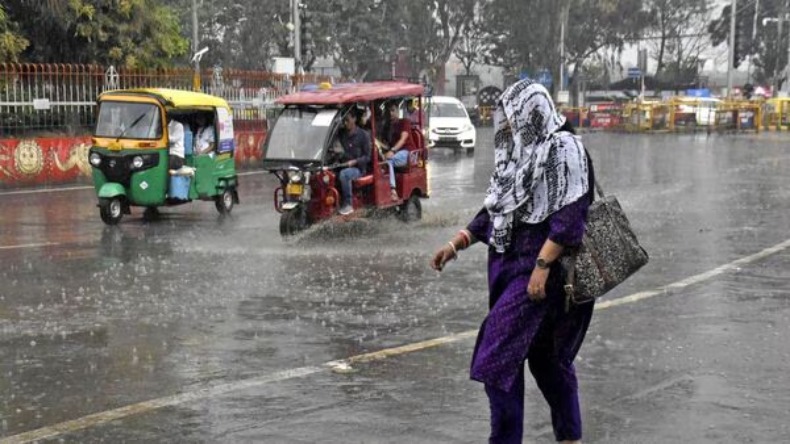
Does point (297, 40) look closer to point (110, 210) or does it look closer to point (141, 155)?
point (141, 155)

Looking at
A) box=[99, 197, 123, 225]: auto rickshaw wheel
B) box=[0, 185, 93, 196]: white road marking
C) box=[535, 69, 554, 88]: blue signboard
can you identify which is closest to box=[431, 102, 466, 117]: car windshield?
box=[0, 185, 93, 196]: white road marking

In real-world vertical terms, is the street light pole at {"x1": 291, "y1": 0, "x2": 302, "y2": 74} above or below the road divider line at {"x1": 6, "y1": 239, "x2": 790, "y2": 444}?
above

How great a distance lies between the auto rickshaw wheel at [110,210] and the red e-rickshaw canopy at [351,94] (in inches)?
111

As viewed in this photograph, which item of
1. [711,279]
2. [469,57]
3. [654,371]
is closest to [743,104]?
[469,57]

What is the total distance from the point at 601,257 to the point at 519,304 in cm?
41

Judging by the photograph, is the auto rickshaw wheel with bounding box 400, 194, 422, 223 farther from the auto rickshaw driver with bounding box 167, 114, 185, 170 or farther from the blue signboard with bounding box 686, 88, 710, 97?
the blue signboard with bounding box 686, 88, 710, 97

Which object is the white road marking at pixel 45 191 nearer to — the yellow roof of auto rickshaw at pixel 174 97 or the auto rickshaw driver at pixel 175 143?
the yellow roof of auto rickshaw at pixel 174 97

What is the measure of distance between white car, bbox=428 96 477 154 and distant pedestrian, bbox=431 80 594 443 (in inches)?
1051

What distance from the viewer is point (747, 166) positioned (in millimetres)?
25719

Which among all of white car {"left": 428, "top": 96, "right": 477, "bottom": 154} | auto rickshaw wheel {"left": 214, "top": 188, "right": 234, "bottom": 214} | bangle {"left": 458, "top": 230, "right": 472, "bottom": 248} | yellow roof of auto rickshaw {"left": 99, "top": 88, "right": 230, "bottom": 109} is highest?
yellow roof of auto rickshaw {"left": 99, "top": 88, "right": 230, "bottom": 109}

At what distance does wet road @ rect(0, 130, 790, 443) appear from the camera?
18.7 feet

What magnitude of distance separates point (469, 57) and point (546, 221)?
62127 mm

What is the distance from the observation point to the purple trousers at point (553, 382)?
4.56 m

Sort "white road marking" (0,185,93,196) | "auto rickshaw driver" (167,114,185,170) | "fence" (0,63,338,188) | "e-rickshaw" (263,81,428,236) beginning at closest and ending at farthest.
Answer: "e-rickshaw" (263,81,428,236) < "auto rickshaw driver" (167,114,185,170) < "white road marking" (0,185,93,196) < "fence" (0,63,338,188)
